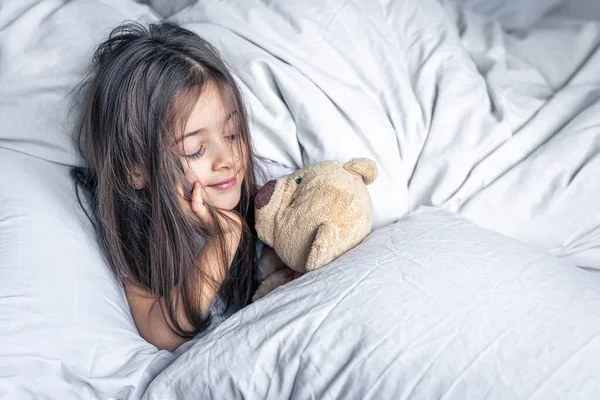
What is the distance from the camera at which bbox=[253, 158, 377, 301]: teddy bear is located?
0.84m

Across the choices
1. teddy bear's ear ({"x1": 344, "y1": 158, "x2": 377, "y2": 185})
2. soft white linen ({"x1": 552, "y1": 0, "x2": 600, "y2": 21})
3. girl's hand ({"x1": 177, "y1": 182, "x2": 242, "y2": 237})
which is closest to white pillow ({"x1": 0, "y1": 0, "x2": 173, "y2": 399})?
girl's hand ({"x1": 177, "y1": 182, "x2": 242, "y2": 237})

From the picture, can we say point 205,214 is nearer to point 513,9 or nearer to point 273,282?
point 273,282

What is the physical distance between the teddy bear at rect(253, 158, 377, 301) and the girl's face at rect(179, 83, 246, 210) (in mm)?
77

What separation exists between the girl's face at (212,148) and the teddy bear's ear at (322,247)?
201 mm

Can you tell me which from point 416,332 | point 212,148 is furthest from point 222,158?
point 416,332

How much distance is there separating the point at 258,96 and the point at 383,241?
0.36 m

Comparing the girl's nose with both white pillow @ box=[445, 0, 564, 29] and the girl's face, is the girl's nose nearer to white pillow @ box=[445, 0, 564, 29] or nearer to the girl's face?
the girl's face

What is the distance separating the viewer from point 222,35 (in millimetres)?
1087

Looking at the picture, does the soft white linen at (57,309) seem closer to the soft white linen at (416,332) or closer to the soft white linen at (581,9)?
the soft white linen at (416,332)

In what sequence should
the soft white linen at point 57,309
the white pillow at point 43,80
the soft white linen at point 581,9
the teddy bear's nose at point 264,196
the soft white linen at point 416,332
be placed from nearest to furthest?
the soft white linen at point 416,332 → the soft white linen at point 57,309 → the teddy bear's nose at point 264,196 → the white pillow at point 43,80 → the soft white linen at point 581,9

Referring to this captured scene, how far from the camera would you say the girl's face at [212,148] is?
3.05ft

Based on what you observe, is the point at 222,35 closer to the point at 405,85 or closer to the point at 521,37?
the point at 405,85

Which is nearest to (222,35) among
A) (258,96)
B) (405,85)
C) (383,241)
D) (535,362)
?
(258,96)

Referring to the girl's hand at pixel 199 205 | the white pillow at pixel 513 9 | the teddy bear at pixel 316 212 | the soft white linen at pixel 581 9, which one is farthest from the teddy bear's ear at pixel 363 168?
the soft white linen at pixel 581 9
